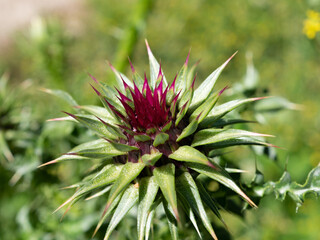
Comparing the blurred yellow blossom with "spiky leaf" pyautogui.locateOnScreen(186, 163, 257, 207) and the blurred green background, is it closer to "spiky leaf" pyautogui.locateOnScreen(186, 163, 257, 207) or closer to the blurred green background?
the blurred green background

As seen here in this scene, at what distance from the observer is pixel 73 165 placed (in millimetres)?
4105

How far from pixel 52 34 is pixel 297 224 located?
157 inches

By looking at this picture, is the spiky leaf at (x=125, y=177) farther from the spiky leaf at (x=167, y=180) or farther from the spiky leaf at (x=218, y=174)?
the spiky leaf at (x=218, y=174)

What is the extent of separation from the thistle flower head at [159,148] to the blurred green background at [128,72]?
Answer: 1.08 ft

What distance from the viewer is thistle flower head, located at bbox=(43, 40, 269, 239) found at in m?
1.87

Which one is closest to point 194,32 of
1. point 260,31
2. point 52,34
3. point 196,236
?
point 260,31

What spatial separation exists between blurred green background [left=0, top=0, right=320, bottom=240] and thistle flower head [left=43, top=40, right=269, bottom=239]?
0.33 meters

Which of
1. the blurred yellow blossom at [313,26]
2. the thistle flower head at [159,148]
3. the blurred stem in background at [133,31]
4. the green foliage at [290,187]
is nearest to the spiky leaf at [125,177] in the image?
the thistle flower head at [159,148]

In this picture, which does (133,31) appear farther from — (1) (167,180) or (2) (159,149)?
(1) (167,180)

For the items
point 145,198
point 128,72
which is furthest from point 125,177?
point 128,72

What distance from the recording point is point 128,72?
5.71 meters

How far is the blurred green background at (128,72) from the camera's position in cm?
364

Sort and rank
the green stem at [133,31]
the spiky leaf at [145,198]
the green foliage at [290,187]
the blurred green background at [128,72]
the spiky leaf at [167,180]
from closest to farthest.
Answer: the spiky leaf at [167,180], the spiky leaf at [145,198], the green foliage at [290,187], the blurred green background at [128,72], the green stem at [133,31]

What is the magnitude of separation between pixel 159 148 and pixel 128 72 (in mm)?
3844
